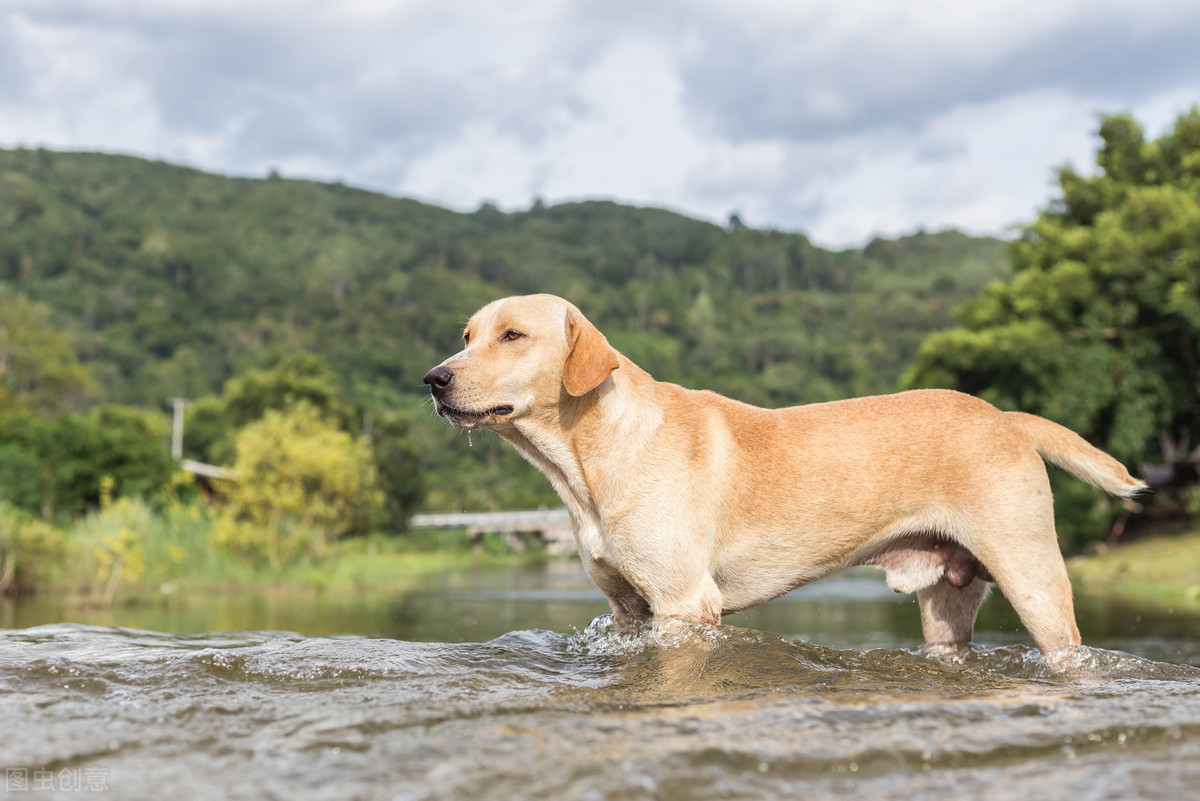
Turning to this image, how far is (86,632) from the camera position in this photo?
6.17 meters

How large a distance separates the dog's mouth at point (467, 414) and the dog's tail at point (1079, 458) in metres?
3.13

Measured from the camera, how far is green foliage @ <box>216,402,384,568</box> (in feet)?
87.2

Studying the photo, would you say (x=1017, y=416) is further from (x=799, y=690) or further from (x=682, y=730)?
(x=682, y=730)

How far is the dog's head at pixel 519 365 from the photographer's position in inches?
193

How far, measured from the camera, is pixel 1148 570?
20562mm

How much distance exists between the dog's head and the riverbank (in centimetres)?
1361

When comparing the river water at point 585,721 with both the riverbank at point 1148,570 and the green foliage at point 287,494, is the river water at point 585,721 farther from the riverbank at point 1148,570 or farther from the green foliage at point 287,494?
the green foliage at point 287,494

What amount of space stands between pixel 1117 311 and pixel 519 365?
98.3 feet

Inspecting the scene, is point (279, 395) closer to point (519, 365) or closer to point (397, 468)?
point (397, 468)

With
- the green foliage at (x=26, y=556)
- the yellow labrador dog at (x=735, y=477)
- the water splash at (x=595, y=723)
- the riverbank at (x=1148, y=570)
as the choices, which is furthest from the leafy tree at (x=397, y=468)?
the water splash at (x=595, y=723)

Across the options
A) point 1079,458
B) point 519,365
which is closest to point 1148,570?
point 1079,458

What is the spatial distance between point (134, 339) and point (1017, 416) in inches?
6030

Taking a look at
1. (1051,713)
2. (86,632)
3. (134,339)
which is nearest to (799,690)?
(1051,713)

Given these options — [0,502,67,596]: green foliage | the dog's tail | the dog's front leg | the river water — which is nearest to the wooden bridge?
[0,502,67,596]: green foliage
